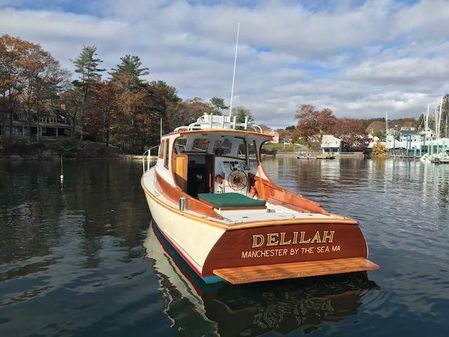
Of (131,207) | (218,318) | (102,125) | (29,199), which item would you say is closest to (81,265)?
(218,318)

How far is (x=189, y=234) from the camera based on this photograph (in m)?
9.58

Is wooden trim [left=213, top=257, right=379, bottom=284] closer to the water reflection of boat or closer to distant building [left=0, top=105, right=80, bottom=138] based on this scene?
the water reflection of boat

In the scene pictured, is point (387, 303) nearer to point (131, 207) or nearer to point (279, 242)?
point (279, 242)

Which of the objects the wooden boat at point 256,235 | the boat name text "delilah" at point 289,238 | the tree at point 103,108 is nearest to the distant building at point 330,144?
the tree at point 103,108

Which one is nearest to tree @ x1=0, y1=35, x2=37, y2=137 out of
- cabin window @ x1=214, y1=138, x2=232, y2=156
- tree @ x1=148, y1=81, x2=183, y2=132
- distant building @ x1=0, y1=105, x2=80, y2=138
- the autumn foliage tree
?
the autumn foliage tree

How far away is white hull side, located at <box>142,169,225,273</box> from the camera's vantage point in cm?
857

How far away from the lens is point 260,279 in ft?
26.9

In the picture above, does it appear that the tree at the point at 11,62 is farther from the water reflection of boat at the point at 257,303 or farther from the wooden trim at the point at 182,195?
the water reflection of boat at the point at 257,303

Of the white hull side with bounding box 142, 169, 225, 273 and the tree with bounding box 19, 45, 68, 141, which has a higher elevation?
the tree with bounding box 19, 45, 68, 141

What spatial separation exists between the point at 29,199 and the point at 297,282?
1704cm

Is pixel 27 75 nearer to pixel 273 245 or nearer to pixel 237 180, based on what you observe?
pixel 237 180

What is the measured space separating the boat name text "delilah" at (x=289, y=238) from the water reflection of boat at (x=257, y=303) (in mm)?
1088

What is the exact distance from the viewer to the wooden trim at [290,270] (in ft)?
27.0

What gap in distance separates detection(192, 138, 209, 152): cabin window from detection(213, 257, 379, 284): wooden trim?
7.36 m
